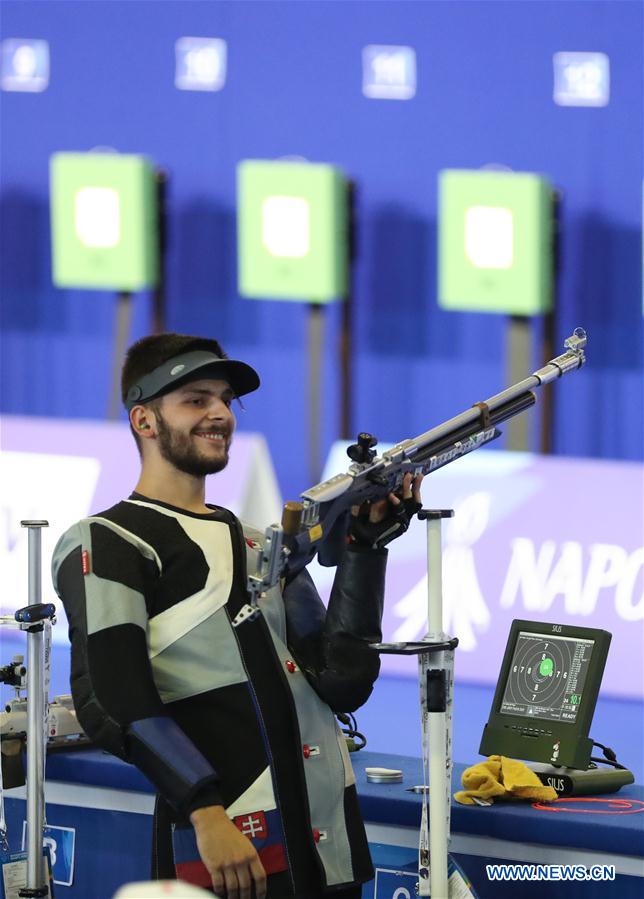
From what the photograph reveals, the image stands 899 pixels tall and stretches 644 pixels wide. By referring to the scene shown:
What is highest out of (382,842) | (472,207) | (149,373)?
(472,207)

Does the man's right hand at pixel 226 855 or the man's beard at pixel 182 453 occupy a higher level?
the man's beard at pixel 182 453

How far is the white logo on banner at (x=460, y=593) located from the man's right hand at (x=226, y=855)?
145 inches

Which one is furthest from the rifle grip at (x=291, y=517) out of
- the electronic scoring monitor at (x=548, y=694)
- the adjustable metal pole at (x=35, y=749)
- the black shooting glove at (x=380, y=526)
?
the electronic scoring monitor at (x=548, y=694)

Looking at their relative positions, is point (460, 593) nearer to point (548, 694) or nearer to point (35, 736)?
point (548, 694)

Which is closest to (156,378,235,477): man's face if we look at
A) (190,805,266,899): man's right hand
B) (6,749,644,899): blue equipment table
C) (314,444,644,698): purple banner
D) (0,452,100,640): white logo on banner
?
(190,805,266,899): man's right hand

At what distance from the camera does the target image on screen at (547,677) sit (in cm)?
330

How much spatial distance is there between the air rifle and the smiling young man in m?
0.06

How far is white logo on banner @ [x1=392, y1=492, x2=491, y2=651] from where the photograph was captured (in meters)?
6.33

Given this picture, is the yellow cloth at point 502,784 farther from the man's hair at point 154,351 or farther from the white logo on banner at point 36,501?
the white logo on banner at point 36,501

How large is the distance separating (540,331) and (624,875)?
4771mm

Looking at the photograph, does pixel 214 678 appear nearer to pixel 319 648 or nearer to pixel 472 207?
pixel 319 648

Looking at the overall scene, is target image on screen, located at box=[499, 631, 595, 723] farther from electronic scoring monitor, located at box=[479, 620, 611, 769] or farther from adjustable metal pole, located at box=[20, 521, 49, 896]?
adjustable metal pole, located at box=[20, 521, 49, 896]

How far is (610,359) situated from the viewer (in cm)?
740

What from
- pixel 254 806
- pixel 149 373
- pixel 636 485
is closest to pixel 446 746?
pixel 254 806
